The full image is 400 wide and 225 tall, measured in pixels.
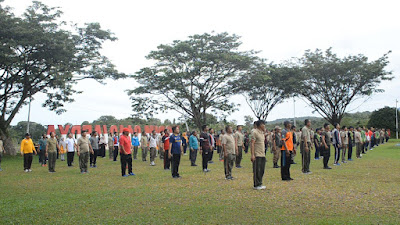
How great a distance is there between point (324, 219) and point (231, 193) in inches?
114

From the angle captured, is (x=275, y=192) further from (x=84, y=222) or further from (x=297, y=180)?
(x=84, y=222)

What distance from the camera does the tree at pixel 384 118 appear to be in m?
47.2

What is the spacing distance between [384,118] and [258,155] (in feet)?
148

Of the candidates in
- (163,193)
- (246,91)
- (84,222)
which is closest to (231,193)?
(163,193)

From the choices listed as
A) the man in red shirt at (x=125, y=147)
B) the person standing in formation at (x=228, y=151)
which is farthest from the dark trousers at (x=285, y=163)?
the man in red shirt at (x=125, y=147)

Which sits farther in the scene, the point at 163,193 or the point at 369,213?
the point at 163,193

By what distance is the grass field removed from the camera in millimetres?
6059

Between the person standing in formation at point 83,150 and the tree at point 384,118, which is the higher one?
the tree at point 384,118

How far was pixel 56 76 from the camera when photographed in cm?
2378

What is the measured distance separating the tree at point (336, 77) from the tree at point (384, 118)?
53.3 ft

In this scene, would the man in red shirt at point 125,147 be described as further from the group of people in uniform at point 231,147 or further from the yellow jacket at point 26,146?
the yellow jacket at point 26,146

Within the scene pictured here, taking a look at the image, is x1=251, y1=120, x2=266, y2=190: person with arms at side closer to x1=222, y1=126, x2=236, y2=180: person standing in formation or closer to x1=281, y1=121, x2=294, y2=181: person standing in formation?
x1=281, y1=121, x2=294, y2=181: person standing in formation

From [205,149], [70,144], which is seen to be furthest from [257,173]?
[70,144]

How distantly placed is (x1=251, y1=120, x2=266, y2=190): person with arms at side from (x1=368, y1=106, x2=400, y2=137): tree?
43244 millimetres
